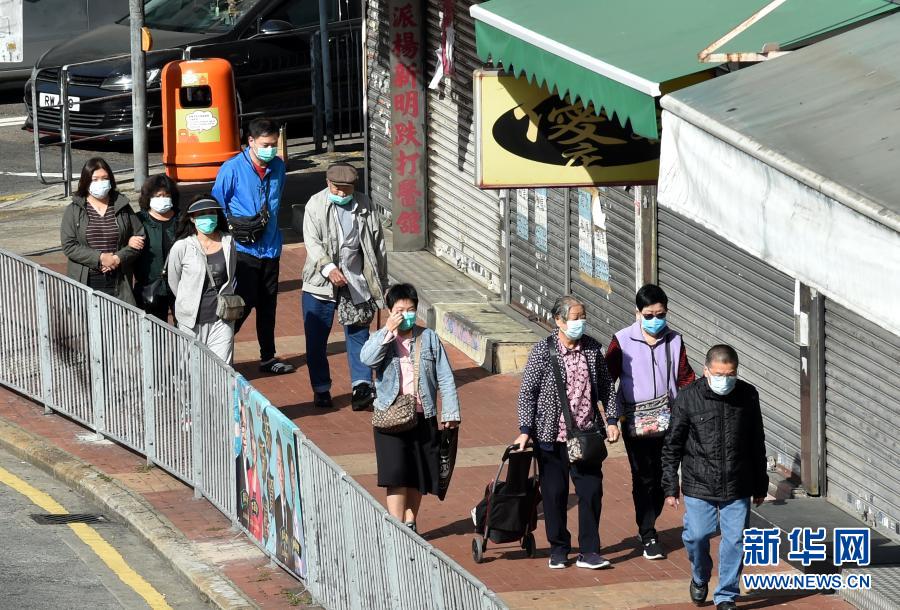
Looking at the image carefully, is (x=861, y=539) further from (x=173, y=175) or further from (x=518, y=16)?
(x=173, y=175)

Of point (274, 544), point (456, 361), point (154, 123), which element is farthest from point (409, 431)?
point (154, 123)

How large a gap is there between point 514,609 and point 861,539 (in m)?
2.17

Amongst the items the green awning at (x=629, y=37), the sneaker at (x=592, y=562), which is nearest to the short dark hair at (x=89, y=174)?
the green awning at (x=629, y=37)

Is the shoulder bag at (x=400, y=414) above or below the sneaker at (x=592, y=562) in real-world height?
above

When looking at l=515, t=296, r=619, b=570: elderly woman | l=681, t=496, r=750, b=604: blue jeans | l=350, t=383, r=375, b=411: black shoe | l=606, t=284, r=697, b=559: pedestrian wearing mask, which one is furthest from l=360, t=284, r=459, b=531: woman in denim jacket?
l=350, t=383, r=375, b=411: black shoe

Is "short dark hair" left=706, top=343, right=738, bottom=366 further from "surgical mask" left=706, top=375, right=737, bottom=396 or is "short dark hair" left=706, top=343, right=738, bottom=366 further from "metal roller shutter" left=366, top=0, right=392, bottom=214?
"metal roller shutter" left=366, top=0, right=392, bottom=214

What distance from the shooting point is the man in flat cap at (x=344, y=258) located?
12.8 metres

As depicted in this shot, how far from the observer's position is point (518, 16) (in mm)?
11195

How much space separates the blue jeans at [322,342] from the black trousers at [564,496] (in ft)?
10.6

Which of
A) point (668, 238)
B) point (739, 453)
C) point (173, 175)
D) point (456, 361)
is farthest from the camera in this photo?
point (173, 175)

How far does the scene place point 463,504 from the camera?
11516 mm

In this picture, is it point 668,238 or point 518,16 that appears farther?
point 668,238

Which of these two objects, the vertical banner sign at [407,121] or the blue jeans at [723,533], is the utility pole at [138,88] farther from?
the blue jeans at [723,533]

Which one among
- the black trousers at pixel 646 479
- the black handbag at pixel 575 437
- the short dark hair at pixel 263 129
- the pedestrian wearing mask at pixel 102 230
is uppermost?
the short dark hair at pixel 263 129
